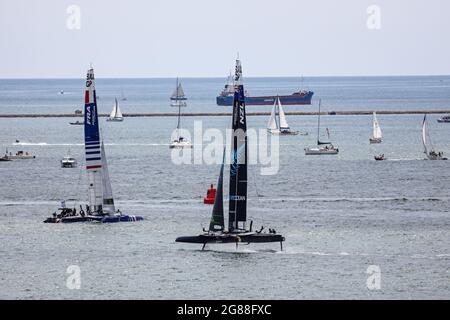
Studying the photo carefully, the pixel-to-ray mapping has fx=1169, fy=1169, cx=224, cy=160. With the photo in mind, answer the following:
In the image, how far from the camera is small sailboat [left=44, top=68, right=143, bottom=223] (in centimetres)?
8831

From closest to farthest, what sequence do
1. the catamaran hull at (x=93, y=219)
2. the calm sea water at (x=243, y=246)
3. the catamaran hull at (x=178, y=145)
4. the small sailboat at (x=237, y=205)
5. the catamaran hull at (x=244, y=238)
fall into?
the calm sea water at (x=243, y=246) < the small sailboat at (x=237, y=205) < the catamaran hull at (x=244, y=238) < the catamaran hull at (x=93, y=219) < the catamaran hull at (x=178, y=145)

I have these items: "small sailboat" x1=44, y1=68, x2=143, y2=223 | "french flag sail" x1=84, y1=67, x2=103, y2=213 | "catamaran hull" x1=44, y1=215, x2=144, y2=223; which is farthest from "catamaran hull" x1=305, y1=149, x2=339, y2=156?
"french flag sail" x1=84, y1=67, x2=103, y2=213

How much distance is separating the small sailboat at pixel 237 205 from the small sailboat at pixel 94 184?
594 inches

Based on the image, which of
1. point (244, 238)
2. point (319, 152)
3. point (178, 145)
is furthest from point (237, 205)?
point (178, 145)

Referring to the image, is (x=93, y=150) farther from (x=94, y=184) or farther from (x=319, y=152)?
(x=319, y=152)

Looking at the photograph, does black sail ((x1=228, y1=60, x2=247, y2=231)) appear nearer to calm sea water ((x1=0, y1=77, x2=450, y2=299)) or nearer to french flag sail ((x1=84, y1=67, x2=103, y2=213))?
calm sea water ((x1=0, y1=77, x2=450, y2=299))

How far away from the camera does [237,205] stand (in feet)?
242

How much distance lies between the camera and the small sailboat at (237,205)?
72125mm

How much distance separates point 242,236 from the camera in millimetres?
72812

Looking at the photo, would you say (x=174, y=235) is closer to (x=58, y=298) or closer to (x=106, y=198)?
(x=106, y=198)

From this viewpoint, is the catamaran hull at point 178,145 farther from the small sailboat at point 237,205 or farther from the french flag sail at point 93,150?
the small sailboat at point 237,205

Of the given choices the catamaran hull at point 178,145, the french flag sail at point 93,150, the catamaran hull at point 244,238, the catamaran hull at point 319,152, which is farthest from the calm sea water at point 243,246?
the catamaran hull at point 178,145
